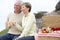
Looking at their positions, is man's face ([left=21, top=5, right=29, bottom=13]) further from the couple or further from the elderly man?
the elderly man

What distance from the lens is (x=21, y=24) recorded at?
2.73m

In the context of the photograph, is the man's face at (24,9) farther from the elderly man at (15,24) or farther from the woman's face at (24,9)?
the elderly man at (15,24)

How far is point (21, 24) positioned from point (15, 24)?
0.48 ft

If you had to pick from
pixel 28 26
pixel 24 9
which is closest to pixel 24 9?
pixel 24 9

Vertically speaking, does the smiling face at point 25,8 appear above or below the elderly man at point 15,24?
above

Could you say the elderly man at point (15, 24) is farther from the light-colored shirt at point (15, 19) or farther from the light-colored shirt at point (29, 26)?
the light-colored shirt at point (29, 26)

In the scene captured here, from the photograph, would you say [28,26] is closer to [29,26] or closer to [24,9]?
[29,26]

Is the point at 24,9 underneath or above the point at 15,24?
above

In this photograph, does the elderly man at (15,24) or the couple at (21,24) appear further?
the elderly man at (15,24)

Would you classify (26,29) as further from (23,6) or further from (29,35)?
(23,6)

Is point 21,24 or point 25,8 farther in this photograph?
point 21,24

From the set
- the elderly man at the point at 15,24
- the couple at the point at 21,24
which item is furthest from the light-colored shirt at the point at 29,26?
the elderly man at the point at 15,24

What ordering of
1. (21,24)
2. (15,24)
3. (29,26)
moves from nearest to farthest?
1. (29,26)
2. (15,24)
3. (21,24)

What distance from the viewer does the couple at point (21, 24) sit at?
2.50 metres
